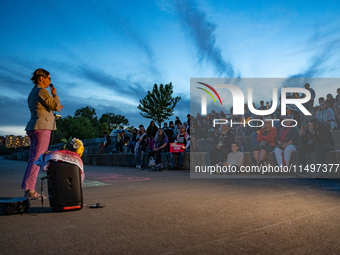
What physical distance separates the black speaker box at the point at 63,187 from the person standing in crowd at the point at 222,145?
25.7 ft

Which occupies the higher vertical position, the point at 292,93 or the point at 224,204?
the point at 292,93

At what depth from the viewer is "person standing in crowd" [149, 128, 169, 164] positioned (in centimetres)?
1388

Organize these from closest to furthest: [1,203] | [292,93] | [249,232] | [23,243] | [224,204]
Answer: [23,243] → [249,232] → [1,203] → [224,204] → [292,93]

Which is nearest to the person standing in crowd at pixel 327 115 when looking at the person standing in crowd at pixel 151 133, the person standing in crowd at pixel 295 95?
the person standing in crowd at pixel 295 95

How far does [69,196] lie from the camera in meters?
4.21

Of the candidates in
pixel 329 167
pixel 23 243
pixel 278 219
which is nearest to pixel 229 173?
pixel 329 167

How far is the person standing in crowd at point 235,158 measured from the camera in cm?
1091

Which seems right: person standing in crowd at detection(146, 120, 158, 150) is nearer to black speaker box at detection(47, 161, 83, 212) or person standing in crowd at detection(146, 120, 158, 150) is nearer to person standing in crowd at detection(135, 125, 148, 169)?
person standing in crowd at detection(135, 125, 148, 169)

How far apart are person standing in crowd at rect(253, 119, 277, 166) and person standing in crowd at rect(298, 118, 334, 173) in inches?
41.0

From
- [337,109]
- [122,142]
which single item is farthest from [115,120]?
[337,109]

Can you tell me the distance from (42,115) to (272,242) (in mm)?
4063

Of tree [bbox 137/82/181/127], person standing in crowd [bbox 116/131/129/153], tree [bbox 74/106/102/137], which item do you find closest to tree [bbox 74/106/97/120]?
tree [bbox 74/106/102/137]

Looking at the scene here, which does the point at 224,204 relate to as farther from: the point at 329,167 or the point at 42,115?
the point at 329,167

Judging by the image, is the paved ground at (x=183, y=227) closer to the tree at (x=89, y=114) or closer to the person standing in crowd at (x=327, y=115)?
the person standing in crowd at (x=327, y=115)
